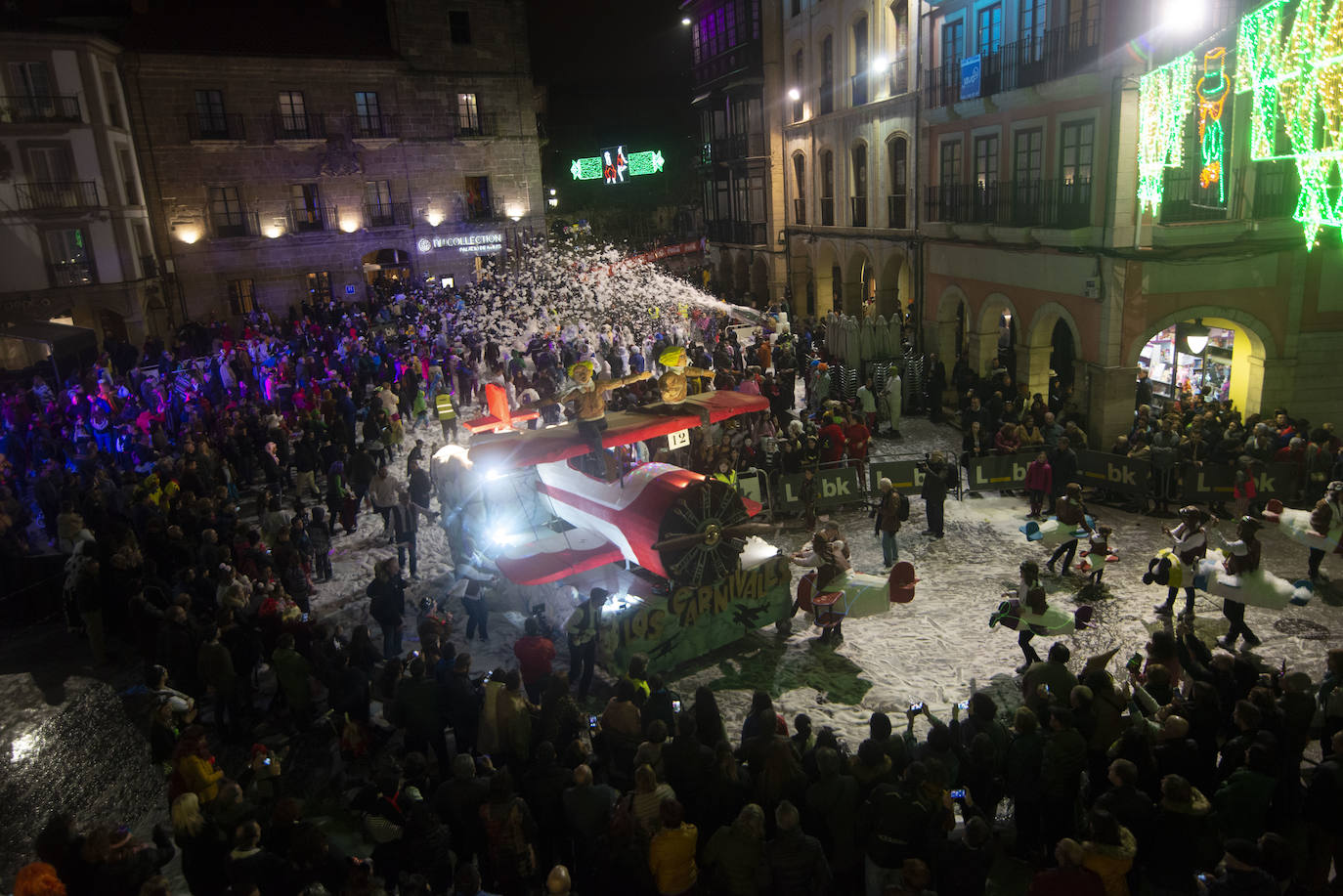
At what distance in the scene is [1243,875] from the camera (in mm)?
5082

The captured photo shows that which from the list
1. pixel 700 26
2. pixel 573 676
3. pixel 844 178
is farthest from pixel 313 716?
pixel 700 26

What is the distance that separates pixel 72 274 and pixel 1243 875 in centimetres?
3488

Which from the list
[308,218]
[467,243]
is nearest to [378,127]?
[308,218]

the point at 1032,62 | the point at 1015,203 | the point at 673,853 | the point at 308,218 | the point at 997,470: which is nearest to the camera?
the point at 673,853

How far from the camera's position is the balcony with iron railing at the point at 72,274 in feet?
94.7

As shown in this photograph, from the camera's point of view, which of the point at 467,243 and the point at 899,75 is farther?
the point at 467,243

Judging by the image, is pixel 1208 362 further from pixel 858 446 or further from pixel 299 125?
pixel 299 125

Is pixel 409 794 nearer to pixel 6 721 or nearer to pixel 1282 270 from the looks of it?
pixel 6 721

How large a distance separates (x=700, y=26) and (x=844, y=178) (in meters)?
15.0

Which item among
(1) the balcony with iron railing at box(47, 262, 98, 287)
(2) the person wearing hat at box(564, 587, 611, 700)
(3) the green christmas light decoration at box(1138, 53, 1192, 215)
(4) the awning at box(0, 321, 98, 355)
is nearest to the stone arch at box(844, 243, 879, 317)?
(3) the green christmas light decoration at box(1138, 53, 1192, 215)

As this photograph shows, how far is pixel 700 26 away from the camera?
39969 millimetres

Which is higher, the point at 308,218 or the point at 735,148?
the point at 735,148

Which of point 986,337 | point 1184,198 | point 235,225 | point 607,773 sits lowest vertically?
point 607,773

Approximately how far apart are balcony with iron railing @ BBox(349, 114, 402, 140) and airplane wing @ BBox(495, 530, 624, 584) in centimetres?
2965
